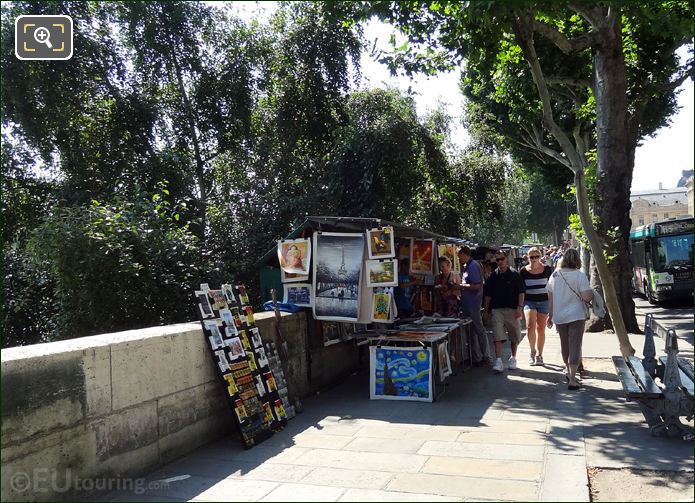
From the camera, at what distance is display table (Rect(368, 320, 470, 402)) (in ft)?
22.6

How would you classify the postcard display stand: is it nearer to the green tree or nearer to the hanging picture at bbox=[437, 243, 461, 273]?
the green tree

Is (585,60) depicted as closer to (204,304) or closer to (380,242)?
(380,242)

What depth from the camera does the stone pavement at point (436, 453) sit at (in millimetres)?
4160

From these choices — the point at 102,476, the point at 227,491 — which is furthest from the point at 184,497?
the point at 102,476

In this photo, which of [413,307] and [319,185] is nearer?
[413,307]

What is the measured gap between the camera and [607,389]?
7.32 m

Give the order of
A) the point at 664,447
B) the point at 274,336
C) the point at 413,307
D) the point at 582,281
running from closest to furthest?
the point at 664,447
the point at 274,336
the point at 582,281
the point at 413,307

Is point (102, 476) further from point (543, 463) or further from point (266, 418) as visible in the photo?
point (543, 463)

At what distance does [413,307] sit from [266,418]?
15.6 feet

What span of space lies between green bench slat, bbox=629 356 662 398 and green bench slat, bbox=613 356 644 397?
0.05 metres

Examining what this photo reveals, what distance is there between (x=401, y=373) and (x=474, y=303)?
262cm

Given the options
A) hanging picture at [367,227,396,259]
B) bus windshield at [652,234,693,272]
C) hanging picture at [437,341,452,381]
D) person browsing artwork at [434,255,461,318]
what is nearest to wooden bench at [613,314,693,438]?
hanging picture at [437,341,452,381]

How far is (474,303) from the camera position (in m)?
9.18

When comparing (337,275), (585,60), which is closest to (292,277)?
(337,275)
